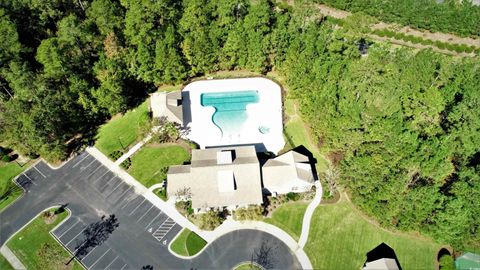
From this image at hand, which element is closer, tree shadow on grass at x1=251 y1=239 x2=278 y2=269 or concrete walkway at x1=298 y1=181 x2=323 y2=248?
tree shadow on grass at x1=251 y1=239 x2=278 y2=269

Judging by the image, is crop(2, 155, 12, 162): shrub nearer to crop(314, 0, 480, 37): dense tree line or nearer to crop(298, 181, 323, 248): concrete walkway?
crop(298, 181, 323, 248): concrete walkway

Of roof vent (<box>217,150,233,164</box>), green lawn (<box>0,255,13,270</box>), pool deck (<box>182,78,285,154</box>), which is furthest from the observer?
pool deck (<box>182,78,285,154</box>)

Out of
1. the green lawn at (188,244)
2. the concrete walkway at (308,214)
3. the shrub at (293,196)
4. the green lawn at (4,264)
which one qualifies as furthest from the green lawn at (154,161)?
the concrete walkway at (308,214)

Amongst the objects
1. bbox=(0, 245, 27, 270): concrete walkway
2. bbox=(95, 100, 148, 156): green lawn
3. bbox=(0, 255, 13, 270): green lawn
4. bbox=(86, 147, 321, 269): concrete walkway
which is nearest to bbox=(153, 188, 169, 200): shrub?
bbox=(86, 147, 321, 269): concrete walkway

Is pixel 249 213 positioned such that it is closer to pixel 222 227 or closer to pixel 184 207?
pixel 222 227

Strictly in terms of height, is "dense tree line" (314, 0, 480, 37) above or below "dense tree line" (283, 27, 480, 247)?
above

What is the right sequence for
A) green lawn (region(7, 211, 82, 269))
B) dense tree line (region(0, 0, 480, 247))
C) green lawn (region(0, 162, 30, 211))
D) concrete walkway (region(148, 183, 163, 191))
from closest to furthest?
green lawn (region(7, 211, 82, 269)) → dense tree line (region(0, 0, 480, 247)) → green lawn (region(0, 162, 30, 211)) → concrete walkway (region(148, 183, 163, 191))

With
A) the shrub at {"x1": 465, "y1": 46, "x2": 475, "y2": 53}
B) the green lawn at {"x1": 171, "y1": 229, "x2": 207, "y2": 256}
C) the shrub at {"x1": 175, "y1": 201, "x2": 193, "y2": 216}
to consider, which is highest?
the shrub at {"x1": 465, "y1": 46, "x2": 475, "y2": 53}
